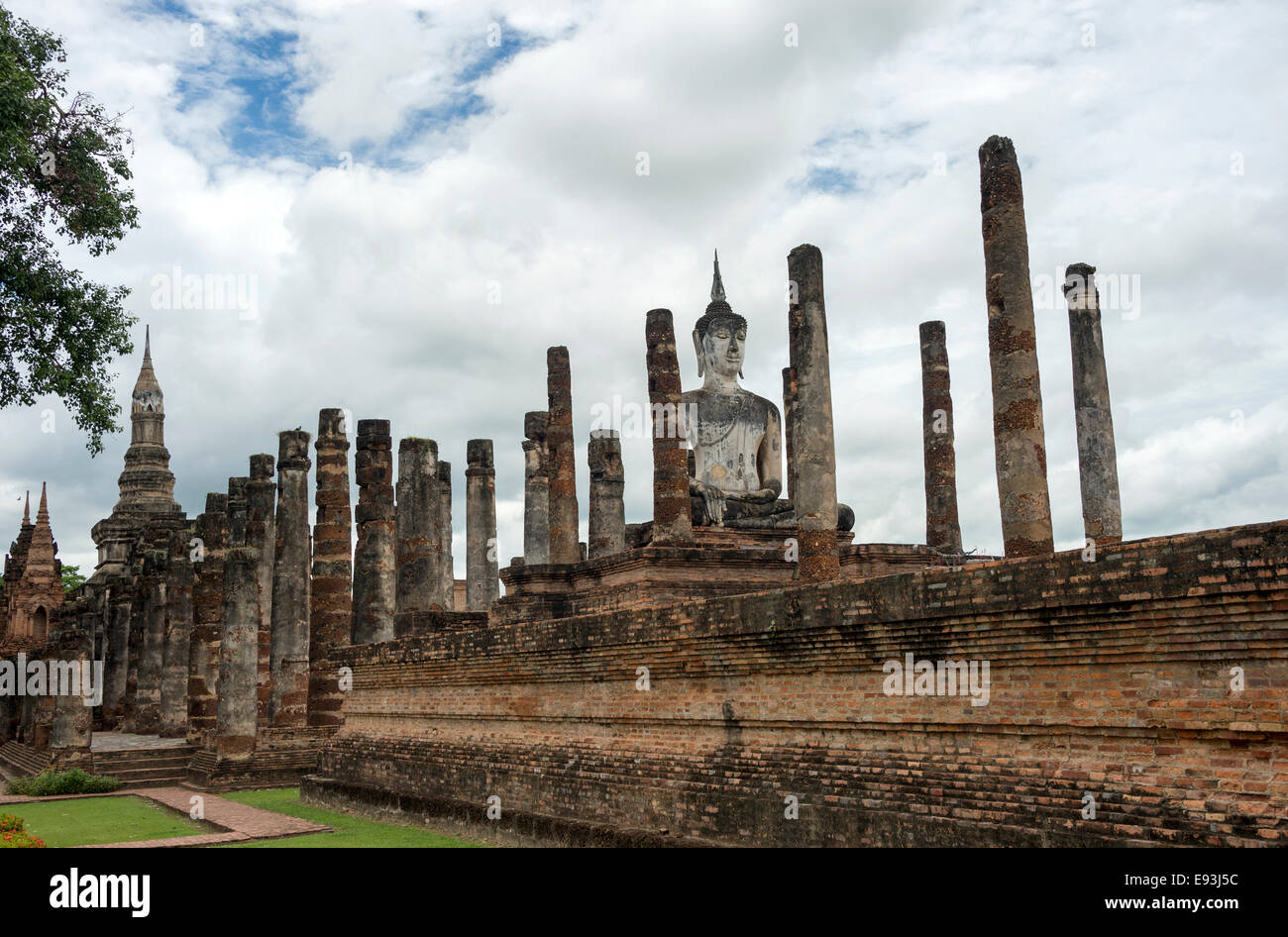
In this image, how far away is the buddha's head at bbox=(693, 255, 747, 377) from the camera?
22156mm

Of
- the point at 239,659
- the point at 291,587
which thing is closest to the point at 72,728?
the point at 239,659

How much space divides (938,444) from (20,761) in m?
20.7

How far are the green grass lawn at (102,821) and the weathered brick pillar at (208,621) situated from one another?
404 centimetres

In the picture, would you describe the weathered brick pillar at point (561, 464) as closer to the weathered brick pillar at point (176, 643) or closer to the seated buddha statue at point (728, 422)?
the seated buddha statue at point (728, 422)

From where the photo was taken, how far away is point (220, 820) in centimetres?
1553

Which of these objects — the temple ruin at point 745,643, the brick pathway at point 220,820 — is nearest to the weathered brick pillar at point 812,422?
the temple ruin at point 745,643

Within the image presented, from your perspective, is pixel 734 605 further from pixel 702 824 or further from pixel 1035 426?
pixel 1035 426

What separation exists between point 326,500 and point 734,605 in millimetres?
15401

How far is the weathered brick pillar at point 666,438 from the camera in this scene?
17047 millimetres

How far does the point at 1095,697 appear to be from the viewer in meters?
6.77

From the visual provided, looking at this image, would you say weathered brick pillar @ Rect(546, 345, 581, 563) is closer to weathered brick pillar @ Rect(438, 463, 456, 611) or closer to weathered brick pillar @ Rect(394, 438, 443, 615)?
weathered brick pillar @ Rect(394, 438, 443, 615)
